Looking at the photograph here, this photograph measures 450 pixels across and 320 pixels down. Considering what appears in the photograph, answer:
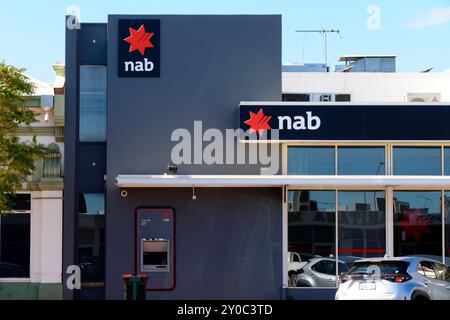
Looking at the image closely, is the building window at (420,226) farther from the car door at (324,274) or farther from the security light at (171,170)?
the security light at (171,170)

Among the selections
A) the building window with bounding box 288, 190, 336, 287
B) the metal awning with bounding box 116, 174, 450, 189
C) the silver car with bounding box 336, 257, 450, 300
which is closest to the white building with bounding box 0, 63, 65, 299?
the metal awning with bounding box 116, 174, 450, 189

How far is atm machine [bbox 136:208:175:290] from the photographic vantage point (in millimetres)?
20703

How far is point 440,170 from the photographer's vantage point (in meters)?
21.2

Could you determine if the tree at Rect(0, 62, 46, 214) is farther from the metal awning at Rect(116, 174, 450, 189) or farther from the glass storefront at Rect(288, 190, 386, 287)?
the glass storefront at Rect(288, 190, 386, 287)

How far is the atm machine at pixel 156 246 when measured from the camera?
815 inches

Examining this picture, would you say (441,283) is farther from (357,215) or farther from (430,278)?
(357,215)

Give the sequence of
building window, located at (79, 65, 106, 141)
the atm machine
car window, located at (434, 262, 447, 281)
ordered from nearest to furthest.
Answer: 1. car window, located at (434, 262, 447, 281)
2. the atm machine
3. building window, located at (79, 65, 106, 141)

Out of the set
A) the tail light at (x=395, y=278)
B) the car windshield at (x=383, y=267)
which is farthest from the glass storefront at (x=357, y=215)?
the tail light at (x=395, y=278)

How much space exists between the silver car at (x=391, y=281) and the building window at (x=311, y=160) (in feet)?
14.0

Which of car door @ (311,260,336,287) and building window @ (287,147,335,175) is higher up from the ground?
building window @ (287,147,335,175)

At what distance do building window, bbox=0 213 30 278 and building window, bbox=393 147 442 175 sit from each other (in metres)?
9.84

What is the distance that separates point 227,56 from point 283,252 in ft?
17.4

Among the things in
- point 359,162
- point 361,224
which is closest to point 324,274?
point 361,224
